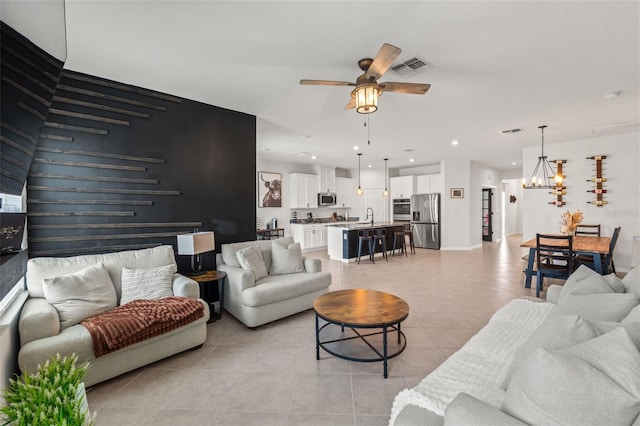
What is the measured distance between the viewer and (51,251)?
2.80 meters

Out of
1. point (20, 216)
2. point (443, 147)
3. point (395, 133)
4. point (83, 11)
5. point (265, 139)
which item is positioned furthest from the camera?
point (443, 147)

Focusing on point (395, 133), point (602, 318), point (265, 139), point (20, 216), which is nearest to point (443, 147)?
point (395, 133)

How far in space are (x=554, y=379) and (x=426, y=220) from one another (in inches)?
330

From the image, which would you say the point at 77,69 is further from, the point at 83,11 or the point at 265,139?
the point at 265,139

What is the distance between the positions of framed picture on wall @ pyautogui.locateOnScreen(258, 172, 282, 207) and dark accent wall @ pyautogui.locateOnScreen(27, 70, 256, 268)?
3.59 m

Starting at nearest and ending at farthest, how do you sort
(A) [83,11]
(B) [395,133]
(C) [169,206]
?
(A) [83,11], (C) [169,206], (B) [395,133]

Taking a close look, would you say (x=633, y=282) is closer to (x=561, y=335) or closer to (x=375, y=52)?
(x=561, y=335)

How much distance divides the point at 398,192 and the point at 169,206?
25.2 ft

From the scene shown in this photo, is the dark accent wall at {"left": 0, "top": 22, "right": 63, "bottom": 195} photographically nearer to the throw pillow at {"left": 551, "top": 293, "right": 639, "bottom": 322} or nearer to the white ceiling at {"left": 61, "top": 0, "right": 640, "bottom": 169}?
the white ceiling at {"left": 61, "top": 0, "right": 640, "bottom": 169}

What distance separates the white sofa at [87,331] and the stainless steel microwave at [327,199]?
610 centimetres

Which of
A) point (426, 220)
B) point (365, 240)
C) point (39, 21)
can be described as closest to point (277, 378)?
point (39, 21)

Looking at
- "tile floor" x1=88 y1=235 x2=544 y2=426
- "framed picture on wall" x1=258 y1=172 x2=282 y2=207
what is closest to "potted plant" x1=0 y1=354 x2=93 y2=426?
"tile floor" x1=88 y1=235 x2=544 y2=426

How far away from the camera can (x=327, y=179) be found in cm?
930

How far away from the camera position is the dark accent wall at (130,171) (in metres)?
2.82
